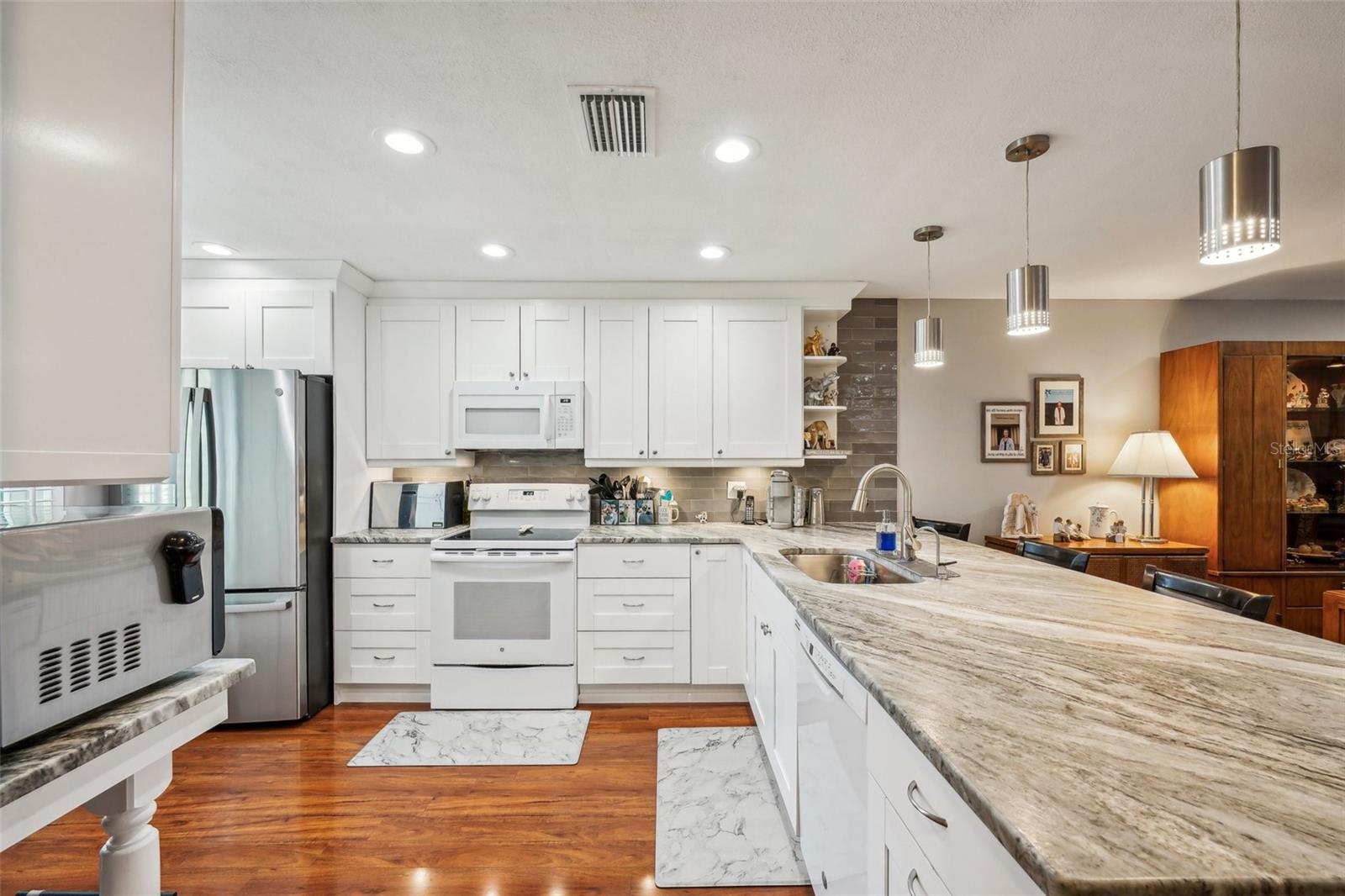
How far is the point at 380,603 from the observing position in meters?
3.06

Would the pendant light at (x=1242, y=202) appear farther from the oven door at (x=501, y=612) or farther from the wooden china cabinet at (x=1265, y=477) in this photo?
the wooden china cabinet at (x=1265, y=477)

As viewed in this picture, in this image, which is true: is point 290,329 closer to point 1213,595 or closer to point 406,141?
point 406,141

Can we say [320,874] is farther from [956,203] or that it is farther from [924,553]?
[956,203]

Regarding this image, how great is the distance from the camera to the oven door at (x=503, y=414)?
336cm

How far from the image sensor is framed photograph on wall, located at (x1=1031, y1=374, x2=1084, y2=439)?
3805mm

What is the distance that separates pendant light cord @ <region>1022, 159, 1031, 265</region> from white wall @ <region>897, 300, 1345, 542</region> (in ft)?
3.16

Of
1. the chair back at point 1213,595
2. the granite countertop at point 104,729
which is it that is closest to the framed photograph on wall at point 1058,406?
the chair back at point 1213,595

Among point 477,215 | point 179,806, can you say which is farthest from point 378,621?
point 477,215

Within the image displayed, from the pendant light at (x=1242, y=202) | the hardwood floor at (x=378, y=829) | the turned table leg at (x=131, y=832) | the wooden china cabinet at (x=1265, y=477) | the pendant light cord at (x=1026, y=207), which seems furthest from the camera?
the wooden china cabinet at (x=1265, y=477)

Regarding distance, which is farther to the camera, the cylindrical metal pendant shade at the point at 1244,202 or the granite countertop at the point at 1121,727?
the cylindrical metal pendant shade at the point at 1244,202

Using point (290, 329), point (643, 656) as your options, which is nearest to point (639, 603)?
point (643, 656)

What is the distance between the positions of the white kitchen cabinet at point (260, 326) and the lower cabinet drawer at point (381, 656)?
150cm

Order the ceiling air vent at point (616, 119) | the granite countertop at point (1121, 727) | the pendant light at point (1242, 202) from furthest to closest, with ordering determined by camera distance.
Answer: the ceiling air vent at point (616, 119) → the pendant light at point (1242, 202) → the granite countertop at point (1121, 727)

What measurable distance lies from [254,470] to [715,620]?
2.50 m
